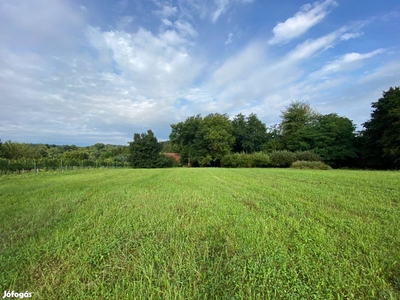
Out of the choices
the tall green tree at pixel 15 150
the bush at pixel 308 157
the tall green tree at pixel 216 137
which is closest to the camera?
the bush at pixel 308 157

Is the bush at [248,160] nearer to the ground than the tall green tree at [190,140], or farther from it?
nearer to the ground

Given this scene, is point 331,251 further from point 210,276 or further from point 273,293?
point 210,276

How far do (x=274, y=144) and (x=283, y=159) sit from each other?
1231 cm

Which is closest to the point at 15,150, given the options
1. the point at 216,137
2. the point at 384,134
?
the point at 216,137

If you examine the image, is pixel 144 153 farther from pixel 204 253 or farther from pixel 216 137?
pixel 204 253

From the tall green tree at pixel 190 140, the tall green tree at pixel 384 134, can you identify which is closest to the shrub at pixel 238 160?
the tall green tree at pixel 190 140

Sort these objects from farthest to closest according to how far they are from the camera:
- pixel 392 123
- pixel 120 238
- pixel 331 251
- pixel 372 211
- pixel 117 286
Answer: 1. pixel 392 123
2. pixel 372 211
3. pixel 120 238
4. pixel 331 251
5. pixel 117 286

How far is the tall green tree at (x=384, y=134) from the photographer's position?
66.5ft

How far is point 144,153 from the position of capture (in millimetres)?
37781

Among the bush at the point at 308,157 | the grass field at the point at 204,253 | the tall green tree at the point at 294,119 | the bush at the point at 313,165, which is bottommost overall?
the bush at the point at 313,165

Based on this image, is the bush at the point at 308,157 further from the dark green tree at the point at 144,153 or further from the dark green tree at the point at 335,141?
the dark green tree at the point at 144,153

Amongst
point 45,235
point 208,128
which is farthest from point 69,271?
point 208,128

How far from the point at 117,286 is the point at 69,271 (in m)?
0.68

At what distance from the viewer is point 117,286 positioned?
1.85 metres
